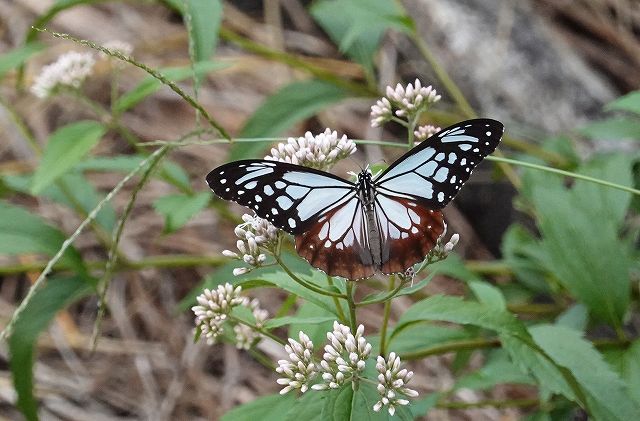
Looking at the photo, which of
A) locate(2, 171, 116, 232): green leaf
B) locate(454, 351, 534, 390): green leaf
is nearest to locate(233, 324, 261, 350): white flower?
locate(454, 351, 534, 390): green leaf

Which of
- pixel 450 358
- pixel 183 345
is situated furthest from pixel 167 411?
pixel 450 358

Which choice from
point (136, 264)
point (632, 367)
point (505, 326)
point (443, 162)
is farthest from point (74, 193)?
point (632, 367)

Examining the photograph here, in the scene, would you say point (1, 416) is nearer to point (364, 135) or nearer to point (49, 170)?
point (49, 170)

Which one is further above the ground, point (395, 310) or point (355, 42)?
point (355, 42)

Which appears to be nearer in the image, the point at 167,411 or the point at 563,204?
the point at 563,204

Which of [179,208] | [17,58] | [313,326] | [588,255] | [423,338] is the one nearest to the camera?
[313,326]

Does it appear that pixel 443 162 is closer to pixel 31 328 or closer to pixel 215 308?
pixel 215 308

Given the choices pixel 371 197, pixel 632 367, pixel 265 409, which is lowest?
pixel 265 409

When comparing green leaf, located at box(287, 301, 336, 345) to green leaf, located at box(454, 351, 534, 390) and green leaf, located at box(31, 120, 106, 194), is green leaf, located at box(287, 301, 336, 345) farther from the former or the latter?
green leaf, located at box(31, 120, 106, 194)
